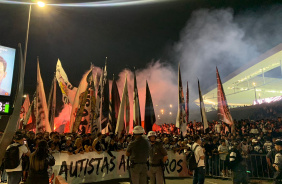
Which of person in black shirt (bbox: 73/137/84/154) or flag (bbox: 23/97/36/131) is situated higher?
flag (bbox: 23/97/36/131)

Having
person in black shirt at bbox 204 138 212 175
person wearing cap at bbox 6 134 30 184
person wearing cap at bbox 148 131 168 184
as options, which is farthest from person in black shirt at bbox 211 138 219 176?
person wearing cap at bbox 6 134 30 184

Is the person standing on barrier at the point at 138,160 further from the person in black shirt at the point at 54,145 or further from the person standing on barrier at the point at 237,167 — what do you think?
the person in black shirt at the point at 54,145

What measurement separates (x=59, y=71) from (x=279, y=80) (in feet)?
74.3

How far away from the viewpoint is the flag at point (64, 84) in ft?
52.0

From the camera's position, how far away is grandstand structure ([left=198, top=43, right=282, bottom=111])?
2291 centimetres

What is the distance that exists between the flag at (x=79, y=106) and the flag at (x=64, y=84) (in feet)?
7.93

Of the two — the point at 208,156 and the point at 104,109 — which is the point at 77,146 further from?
the point at 208,156

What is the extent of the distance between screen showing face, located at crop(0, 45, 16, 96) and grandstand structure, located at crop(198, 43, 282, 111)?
21.8 meters

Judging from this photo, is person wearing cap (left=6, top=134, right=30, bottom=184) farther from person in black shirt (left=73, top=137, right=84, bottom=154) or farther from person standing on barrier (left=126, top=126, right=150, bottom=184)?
person in black shirt (left=73, top=137, right=84, bottom=154)

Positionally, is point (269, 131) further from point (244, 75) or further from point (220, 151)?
point (244, 75)

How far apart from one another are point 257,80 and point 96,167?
25.7 m

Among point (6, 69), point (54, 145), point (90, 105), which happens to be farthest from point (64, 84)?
point (6, 69)

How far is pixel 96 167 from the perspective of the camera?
29.6 feet

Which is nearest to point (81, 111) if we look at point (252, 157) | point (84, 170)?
point (84, 170)
